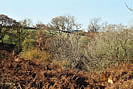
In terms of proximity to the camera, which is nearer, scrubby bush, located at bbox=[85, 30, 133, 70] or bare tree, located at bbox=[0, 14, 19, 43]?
scrubby bush, located at bbox=[85, 30, 133, 70]

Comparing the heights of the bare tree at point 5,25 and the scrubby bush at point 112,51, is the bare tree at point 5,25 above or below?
above

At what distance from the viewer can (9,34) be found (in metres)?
13.6

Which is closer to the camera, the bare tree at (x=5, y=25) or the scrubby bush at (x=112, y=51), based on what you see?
the scrubby bush at (x=112, y=51)

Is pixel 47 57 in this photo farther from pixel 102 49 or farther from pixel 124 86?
pixel 124 86

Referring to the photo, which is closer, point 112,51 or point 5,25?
point 112,51

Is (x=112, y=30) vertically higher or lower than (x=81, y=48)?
higher

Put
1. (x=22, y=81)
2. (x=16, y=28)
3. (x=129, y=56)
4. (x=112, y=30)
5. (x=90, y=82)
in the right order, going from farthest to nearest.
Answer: (x=16, y=28)
(x=112, y=30)
(x=129, y=56)
(x=90, y=82)
(x=22, y=81)

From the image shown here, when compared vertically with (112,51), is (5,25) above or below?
above

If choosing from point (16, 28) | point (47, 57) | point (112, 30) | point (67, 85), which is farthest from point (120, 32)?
point (16, 28)

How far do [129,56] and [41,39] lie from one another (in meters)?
6.27

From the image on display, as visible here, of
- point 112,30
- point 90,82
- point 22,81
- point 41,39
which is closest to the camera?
point 22,81

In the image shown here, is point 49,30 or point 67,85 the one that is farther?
point 49,30

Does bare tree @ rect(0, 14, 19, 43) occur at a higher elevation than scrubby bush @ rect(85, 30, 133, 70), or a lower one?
higher

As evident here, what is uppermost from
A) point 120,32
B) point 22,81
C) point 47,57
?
point 120,32
